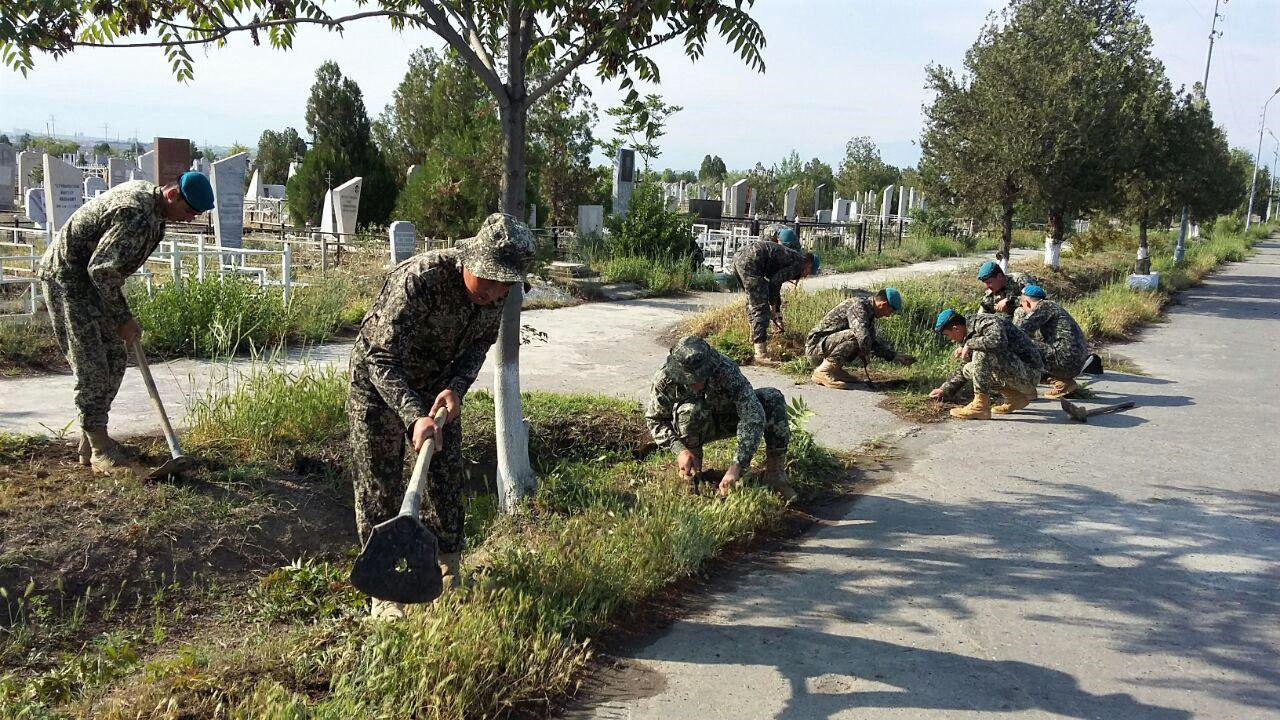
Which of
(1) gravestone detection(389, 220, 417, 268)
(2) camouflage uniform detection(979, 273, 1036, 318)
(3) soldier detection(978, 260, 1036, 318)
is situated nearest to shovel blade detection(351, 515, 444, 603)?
(3) soldier detection(978, 260, 1036, 318)

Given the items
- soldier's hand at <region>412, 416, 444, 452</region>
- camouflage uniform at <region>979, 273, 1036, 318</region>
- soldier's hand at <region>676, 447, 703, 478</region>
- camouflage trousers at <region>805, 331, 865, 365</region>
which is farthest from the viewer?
camouflage uniform at <region>979, 273, 1036, 318</region>

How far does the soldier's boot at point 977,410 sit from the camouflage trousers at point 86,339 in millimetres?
6466

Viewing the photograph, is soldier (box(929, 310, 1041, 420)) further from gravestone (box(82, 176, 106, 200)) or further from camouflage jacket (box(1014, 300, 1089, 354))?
gravestone (box(82, 176, 106, 200))

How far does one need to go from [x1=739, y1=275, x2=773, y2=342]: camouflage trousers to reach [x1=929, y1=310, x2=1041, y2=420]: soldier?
2274 millimetres

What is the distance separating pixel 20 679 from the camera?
365cm

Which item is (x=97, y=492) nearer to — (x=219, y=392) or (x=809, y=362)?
(x=219, y=392)

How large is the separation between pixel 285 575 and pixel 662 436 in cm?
219

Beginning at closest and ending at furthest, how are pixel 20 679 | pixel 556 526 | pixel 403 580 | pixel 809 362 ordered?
pixel 403 580 < pixel 20 679 < pixel 556 526 < pixel 809 362

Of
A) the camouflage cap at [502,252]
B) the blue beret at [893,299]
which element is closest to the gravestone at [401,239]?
the blue beret at [893,299]

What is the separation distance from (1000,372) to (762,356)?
277 centimetres

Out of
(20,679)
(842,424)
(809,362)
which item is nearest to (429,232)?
(809,362)

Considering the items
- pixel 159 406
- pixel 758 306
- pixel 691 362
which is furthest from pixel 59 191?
pixel 691 362

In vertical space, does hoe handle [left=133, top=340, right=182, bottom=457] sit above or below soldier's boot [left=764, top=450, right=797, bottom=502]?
above

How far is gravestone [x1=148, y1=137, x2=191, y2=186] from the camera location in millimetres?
18469
